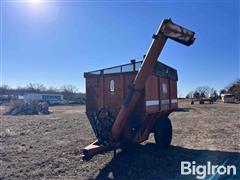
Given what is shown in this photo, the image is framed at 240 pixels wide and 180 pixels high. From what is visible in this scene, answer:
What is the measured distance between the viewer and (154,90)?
7422mm

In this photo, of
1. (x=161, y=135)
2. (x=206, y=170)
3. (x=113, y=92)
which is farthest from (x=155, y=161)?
(x=113, y=92)

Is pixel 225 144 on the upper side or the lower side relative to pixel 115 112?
lower

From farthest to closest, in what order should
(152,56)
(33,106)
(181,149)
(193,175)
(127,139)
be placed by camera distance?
(33,106)
(181,149)
(127,139)
(152,56)
(193,175)

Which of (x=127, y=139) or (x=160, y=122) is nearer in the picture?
(x=127, y=139)

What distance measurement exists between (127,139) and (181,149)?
224 centimetres

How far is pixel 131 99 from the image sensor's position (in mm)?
6410

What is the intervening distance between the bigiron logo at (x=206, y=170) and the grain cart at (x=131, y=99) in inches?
62.4

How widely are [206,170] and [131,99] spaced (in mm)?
2431

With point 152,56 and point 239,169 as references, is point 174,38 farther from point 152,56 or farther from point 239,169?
point 239,169

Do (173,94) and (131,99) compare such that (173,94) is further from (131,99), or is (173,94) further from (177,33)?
(131,99)

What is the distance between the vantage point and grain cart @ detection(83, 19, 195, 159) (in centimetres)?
637

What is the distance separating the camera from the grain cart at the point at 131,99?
251 inches

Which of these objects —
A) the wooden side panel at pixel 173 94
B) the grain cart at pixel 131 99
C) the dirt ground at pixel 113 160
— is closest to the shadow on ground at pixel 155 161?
the dirt ground at pixel 113 160

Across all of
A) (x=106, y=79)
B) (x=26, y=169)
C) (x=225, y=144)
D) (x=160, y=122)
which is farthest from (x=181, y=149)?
(x=26, y=169)
